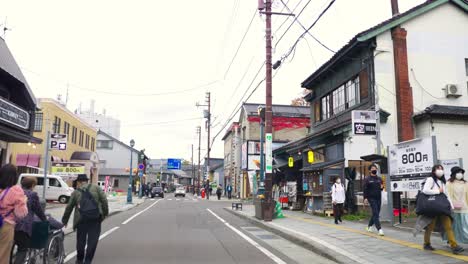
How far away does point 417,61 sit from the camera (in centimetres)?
1889

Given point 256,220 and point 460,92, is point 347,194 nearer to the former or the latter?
point 256,220

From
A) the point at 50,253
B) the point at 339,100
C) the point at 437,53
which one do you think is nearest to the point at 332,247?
the point at 50,253

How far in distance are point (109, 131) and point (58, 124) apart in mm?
31929

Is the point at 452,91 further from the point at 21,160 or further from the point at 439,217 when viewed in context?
the point at 21,160

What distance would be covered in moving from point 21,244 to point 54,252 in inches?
50.7

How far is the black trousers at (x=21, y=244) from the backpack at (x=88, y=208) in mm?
1390

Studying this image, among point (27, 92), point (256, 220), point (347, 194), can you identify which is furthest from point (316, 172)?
point (27, 92)

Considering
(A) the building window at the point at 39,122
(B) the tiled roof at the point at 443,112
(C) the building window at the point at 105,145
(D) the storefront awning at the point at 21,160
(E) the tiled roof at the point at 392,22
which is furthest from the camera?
(C) the building window at the point at 105,145

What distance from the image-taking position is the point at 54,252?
755cm

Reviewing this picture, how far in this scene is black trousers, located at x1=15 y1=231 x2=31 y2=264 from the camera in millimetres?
6311

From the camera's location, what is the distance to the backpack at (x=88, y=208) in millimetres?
7727

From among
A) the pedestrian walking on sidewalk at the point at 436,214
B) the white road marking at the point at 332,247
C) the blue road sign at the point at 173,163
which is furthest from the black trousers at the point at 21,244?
the blue road sign at the point at 173,163

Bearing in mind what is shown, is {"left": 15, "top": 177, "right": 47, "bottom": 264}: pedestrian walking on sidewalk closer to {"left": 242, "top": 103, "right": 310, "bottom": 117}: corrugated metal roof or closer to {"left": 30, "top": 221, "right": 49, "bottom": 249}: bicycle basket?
{"left": 30, "top": 221, "right": 49, "bottom": 249}: bicycle basket

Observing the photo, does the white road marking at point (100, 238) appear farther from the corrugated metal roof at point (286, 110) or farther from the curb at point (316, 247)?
the corrugated metal roof at point (286, 110)
